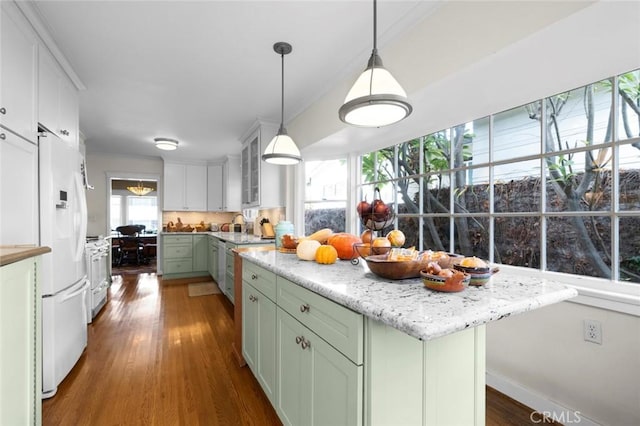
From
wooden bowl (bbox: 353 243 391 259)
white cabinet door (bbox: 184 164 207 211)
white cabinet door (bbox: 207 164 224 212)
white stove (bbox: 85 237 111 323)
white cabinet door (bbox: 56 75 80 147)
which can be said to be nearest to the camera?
wooden bowl (bbox: 353 243 391 259)

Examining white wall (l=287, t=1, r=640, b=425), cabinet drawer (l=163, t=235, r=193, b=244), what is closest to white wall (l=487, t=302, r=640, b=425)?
white wall (l=287, t=1, r=640, b=425)

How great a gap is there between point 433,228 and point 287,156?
1.40 m

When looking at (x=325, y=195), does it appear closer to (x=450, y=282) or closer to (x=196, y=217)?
(x=450, y=282)

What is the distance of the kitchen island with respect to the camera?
2.86ft

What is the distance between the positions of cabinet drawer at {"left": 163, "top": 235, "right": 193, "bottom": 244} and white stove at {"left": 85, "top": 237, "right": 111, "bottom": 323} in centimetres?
165

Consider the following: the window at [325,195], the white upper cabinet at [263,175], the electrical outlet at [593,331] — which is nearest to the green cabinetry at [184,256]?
the white upper cabinet at [263,175]

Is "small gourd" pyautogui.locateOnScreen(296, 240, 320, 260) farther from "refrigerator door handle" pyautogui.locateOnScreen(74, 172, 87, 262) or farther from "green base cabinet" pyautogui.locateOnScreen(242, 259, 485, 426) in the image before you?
"refrigerator door handle" pyautogui.locateOnScreen(74, 172, 87, 262)

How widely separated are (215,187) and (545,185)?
5.92 meters

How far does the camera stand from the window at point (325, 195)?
3.54m

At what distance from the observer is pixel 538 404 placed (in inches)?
67.9

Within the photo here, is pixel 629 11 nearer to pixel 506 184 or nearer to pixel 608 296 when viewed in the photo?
pixel 506 184

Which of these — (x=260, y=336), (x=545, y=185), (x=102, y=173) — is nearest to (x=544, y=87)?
(x=545, y=185)

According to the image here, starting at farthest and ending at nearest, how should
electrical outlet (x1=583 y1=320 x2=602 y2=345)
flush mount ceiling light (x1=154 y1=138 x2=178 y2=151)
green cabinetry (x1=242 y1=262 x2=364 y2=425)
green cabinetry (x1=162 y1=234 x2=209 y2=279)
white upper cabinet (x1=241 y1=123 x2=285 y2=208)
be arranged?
green cabinetry (x1=162 y1=234 x2=209 y2=279) → flush mount ceiling light (x1=154 y1=138 x2=178 y2=151) → white upper cabinet (x1=241 y1=123 x2=285 y2=208) → electrical outlet (x1=583 y1=320 x2=602 y2=345) → green cabinetry (x1=242 y1=262 x2=364 y2=425)

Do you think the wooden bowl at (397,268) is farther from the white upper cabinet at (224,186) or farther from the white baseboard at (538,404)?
the white upper cabinet at (224,186)
